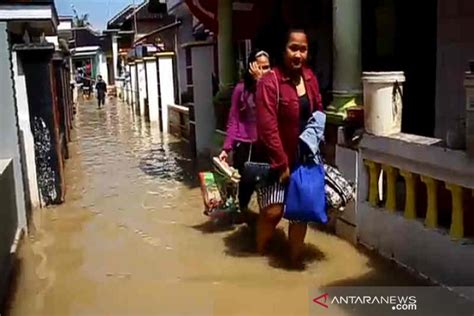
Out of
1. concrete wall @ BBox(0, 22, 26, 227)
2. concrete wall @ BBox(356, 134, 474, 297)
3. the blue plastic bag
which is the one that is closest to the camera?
concrete wall @ BBox(356, 134, 474, 297)

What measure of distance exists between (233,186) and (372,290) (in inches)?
81.0

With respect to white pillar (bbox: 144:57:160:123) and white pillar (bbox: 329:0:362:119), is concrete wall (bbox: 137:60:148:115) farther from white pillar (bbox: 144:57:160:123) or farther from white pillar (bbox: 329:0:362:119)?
white pillar (bbox: 329:0:362:119)

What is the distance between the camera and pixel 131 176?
10.0m

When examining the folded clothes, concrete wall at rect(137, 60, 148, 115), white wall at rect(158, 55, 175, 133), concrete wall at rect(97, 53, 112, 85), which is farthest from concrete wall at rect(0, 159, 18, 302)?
concrete wall at rect(97, 53, 112, 85)

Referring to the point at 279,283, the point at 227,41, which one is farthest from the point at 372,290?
→ the point at 227,41

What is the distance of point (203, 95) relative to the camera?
11.4m

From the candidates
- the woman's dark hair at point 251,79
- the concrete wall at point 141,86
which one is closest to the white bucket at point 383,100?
the woman's dark hair at point 251,79

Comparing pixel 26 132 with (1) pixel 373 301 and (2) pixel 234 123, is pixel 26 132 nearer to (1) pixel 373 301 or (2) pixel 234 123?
(2) pixel 234 123

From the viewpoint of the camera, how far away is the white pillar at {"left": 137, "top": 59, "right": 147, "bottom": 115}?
68.1ft

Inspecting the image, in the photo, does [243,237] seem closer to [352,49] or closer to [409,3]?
[352,49]

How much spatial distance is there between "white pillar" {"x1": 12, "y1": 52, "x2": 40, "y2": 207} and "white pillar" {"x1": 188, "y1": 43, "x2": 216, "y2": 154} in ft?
12.9

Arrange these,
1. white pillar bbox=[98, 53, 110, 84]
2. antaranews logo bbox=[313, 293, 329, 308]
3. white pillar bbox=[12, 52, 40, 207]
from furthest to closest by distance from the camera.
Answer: white pillar bbox=[98, 53, 110, 84]
white pillar bbox=[12, 52, 40, 207]
antaranews logo bbox=[313, 293, 329, 308]

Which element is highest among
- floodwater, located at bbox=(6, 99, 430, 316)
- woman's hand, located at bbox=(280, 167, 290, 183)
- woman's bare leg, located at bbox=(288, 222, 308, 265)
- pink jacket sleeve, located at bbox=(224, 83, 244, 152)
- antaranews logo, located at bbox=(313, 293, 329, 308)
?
pink jacket sleeve, located at bbox=(224, 83, 244, 152)

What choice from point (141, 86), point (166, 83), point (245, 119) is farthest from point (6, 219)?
point (141, 86)
